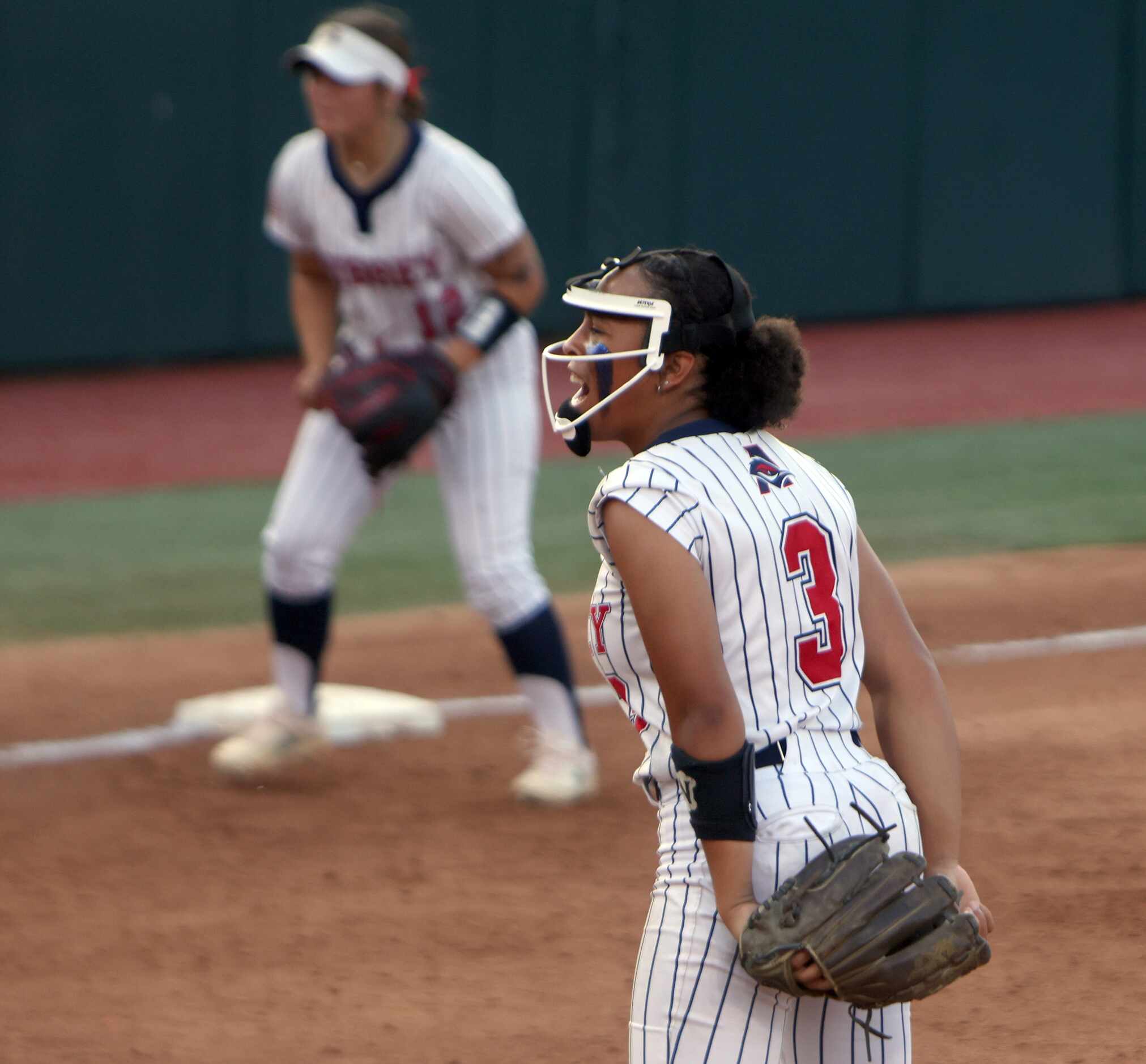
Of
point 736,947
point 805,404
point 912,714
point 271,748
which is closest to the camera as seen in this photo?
point 736,947

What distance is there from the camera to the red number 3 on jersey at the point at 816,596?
2.29 metres

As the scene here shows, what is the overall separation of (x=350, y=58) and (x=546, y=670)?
171 cm

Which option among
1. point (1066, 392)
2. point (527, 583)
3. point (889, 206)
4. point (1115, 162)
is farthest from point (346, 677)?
point (1115, 162)

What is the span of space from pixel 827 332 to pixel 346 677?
1007cm

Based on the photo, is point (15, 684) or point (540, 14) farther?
point (540, 14)

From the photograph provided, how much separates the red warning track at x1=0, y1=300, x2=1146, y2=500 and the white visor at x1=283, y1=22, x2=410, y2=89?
6.26 m

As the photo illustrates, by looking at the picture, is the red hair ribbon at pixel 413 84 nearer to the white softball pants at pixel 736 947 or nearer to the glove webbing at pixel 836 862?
the white softball pants at pixel 736 947

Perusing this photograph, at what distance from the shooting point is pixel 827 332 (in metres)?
15.7

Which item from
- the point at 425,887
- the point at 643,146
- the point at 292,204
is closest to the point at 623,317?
the point at 425,887

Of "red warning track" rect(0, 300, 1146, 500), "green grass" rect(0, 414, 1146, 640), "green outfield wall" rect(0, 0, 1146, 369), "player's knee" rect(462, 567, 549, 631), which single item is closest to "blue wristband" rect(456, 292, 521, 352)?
"player's knee" rect(462, 567, 549, 631)

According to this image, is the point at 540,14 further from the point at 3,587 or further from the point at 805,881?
the point at 805,881

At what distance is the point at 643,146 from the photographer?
48.5 ft

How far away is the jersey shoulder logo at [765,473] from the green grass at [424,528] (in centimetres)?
517

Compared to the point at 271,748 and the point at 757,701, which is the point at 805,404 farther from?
the point at 757,701
